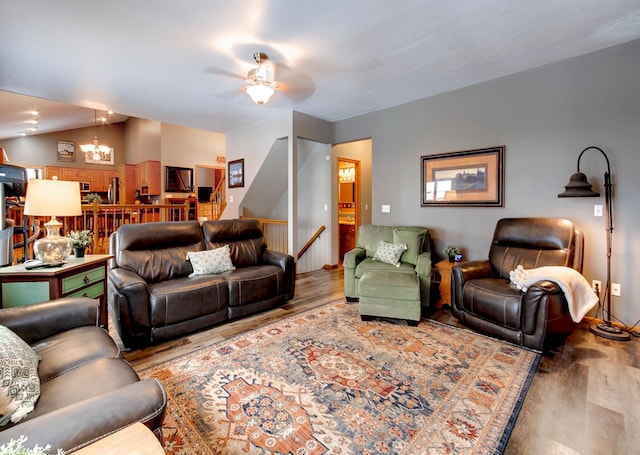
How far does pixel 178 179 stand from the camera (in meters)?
8.36

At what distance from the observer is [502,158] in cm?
347

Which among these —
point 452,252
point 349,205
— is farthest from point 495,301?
point 349,205

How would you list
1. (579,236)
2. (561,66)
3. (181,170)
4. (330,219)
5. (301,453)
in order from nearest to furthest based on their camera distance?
(301,453), (579,236), (561,66), (330,219), (181,170)

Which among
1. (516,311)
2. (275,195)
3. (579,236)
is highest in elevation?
(275,195)

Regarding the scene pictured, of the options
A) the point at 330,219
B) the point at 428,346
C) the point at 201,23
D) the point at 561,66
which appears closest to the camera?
the point at 201,23

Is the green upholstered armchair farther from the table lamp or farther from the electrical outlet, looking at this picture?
the table lamp

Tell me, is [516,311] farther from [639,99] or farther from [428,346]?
[639,99]

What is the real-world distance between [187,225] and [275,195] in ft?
8.88

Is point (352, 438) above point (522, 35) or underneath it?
underneath

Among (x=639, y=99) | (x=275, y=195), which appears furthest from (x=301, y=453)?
(x=275, y=195)

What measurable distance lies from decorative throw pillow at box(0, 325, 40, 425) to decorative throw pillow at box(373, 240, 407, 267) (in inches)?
126

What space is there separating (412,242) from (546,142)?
69.8 inches

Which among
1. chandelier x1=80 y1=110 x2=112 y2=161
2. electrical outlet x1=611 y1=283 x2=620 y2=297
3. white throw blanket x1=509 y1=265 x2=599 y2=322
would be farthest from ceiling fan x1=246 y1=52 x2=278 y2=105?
chandelier x1=80 y1=110 x2=112 y2=161

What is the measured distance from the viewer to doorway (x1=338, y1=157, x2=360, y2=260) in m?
6.14
